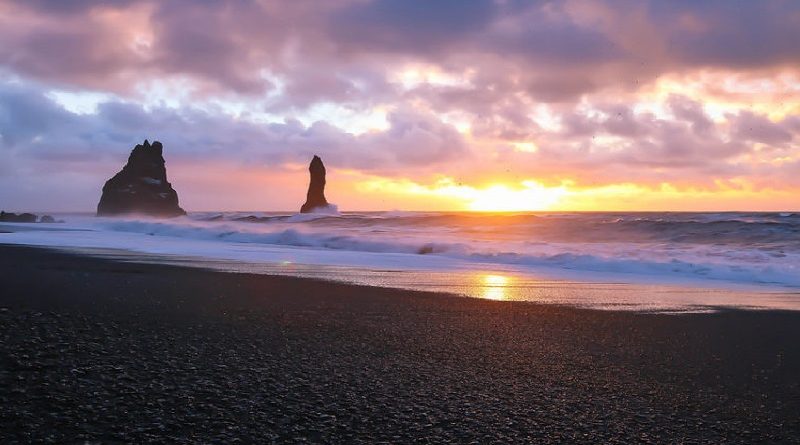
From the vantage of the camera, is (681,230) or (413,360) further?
(681,230)

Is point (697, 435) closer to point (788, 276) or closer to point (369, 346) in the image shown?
point (369, 346)

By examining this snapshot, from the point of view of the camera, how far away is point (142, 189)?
9338 cm

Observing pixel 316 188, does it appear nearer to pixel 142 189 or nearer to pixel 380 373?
pixel 142 189

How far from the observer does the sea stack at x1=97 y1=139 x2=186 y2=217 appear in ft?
304

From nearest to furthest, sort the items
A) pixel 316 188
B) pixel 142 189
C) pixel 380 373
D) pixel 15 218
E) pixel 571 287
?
pixel 380 373
pixel 571 287
pixel 15 218
pixel 142 189
pixel 316 188

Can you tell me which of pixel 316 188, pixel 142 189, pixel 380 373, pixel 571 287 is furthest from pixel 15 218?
pixel 380 373

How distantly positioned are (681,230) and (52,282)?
3487cm

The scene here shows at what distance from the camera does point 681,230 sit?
113ft

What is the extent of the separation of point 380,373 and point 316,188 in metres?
96.3

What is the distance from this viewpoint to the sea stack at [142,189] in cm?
9275

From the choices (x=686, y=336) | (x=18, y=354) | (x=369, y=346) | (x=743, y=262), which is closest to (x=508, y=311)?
(x=686, y=336)

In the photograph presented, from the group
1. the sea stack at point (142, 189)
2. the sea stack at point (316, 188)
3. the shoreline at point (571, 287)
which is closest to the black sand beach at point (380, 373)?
the shoreline at point (571, 287)

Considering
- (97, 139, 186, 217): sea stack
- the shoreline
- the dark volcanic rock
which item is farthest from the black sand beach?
(97, 139, 186, 217): sea stack

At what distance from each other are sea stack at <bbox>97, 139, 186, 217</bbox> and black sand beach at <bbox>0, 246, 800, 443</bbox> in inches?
3726
